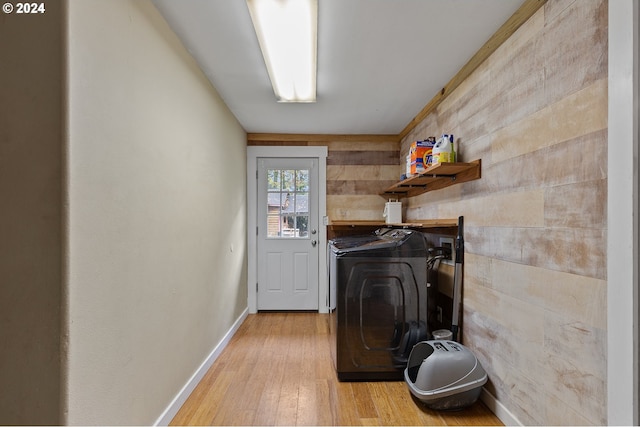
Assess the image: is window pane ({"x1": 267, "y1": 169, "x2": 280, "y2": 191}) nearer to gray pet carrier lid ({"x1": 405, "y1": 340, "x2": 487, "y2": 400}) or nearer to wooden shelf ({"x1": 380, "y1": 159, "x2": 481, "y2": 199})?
wooden shelf ({"x1": 380, "y1": 159, "x2": 481, "y2": 199})

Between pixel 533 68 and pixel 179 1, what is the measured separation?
1.79m

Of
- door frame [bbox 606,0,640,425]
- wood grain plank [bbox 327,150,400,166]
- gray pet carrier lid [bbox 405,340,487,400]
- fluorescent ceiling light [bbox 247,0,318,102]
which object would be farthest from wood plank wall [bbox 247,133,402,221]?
door frame [bbox 606,0,640,425]

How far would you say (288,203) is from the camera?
4.04 meters

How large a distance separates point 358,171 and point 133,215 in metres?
3.02

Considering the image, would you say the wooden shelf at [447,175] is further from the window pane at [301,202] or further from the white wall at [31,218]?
the white wall at [31,218]

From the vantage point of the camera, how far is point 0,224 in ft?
3.42

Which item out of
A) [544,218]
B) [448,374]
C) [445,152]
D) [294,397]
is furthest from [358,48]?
[294,397]

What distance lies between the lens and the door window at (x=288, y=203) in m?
4.03

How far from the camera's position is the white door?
13.1 feet

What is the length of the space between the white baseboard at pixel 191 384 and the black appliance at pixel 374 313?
0.98 m

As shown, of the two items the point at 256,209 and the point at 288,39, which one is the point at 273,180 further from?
the point at 288,39

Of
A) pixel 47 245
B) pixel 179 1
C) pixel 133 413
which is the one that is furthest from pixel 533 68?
pixel 133 413

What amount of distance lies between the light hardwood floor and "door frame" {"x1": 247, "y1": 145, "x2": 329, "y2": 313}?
1.11m

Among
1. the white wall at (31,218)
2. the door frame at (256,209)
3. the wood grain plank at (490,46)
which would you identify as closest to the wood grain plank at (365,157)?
the door frame at (256,209)
